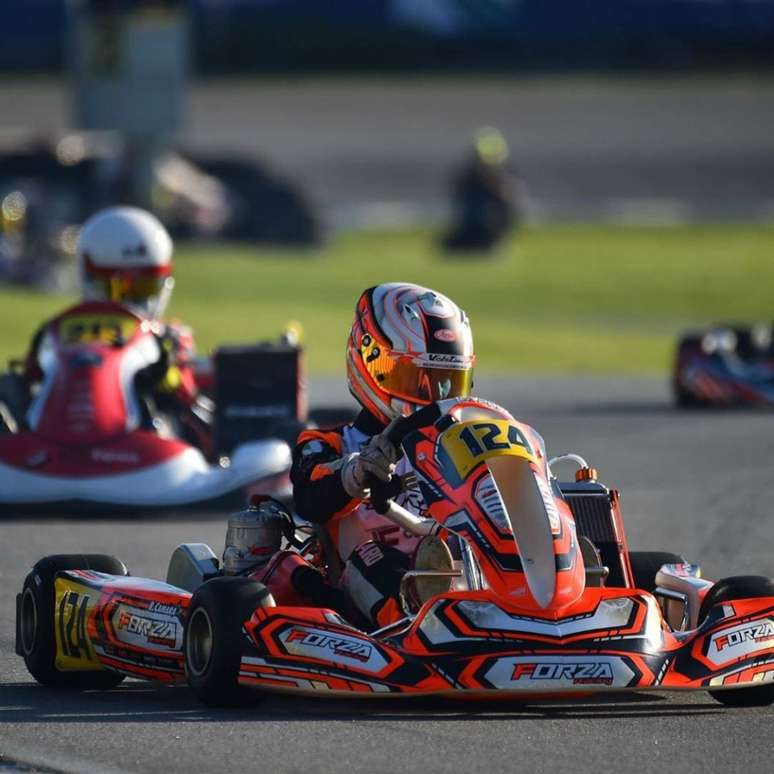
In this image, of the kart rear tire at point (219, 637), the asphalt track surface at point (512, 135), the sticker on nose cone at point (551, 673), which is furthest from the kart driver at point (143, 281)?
the asphalt track surface at point (512, 135)

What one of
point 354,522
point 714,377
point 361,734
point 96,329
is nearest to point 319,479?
point 354,522

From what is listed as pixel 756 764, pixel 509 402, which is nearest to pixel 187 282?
pixel 509 402

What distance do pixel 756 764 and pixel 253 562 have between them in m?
1.71

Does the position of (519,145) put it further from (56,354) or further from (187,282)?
(56,354)

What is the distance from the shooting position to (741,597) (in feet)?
18.7

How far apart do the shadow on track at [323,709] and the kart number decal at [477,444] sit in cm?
59

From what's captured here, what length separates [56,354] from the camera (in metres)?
10.3

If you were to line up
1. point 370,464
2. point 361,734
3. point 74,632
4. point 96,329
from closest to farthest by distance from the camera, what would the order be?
point 361,734 < point 370,464 < point 74,632 < point 96,329

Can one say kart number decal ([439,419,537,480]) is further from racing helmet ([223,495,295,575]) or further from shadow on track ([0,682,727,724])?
racing helmet ([223,495,295,575])

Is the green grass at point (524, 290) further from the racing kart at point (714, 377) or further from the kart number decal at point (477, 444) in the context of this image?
the kart number decal at point (477, 444)

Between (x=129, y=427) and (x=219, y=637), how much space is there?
4.81 meters

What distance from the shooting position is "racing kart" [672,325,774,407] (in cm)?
1409

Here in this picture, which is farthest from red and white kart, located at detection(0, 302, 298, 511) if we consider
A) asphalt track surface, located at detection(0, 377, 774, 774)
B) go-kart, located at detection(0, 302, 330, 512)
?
asphalt track surface, located at detection(0, 377, 774, 774)

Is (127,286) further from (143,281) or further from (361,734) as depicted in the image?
(361,734)
